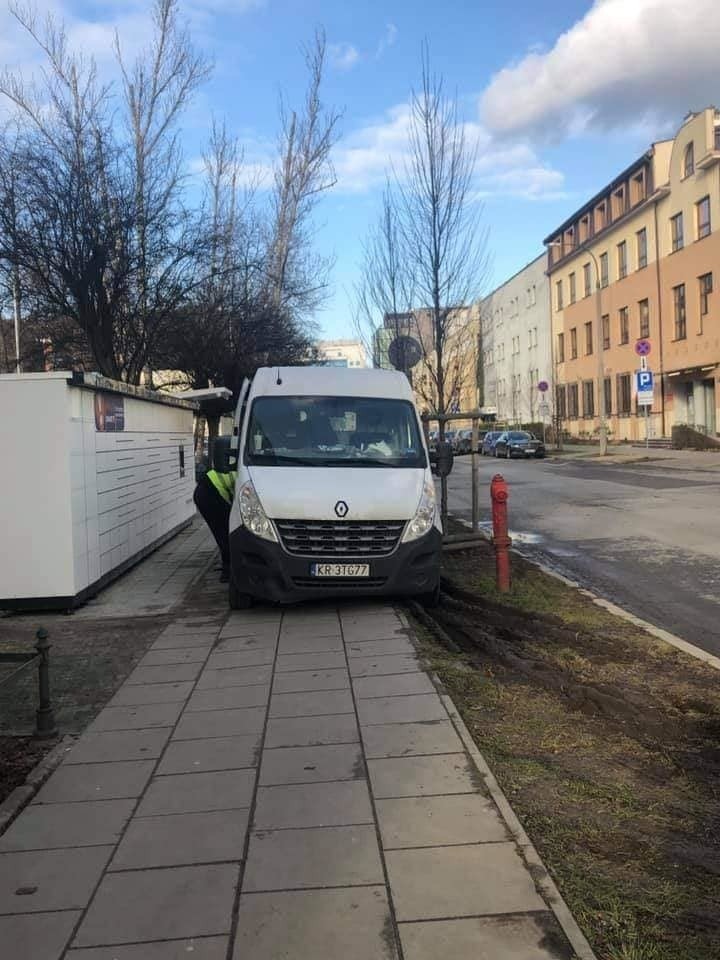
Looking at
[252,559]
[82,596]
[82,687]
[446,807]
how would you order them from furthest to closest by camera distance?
[82,596], [252,559], [82,687], [446,807]

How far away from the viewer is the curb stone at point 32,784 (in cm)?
397

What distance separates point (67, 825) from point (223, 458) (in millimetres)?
5301

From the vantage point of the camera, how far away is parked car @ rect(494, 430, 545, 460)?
140 feet

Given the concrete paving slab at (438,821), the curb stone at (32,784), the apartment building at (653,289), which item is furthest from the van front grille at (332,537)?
the apartment building at (653,289)

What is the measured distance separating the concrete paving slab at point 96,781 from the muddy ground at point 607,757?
180 centimetres

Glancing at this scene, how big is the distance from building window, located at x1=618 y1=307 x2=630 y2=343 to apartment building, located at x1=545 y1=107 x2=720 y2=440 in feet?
0.19

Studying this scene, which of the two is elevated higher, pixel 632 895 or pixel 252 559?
pixel 252 559

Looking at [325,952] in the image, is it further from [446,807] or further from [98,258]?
[98,258]

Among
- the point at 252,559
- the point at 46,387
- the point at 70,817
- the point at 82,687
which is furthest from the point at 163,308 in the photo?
the point at 70,817

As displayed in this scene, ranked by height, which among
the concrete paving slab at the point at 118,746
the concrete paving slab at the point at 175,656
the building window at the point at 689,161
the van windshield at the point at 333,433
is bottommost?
the concrete paving slab at the point at 118,746

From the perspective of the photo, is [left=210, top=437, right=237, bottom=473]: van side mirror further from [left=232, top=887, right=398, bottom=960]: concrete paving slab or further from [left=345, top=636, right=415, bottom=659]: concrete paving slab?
[left=232, top=887, right=398, bottom=960]: concrete paving slab

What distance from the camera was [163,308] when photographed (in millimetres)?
19141

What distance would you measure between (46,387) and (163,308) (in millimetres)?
11167

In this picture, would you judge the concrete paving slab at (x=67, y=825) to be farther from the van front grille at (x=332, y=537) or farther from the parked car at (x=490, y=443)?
the parked car at (x=490, y=443)
